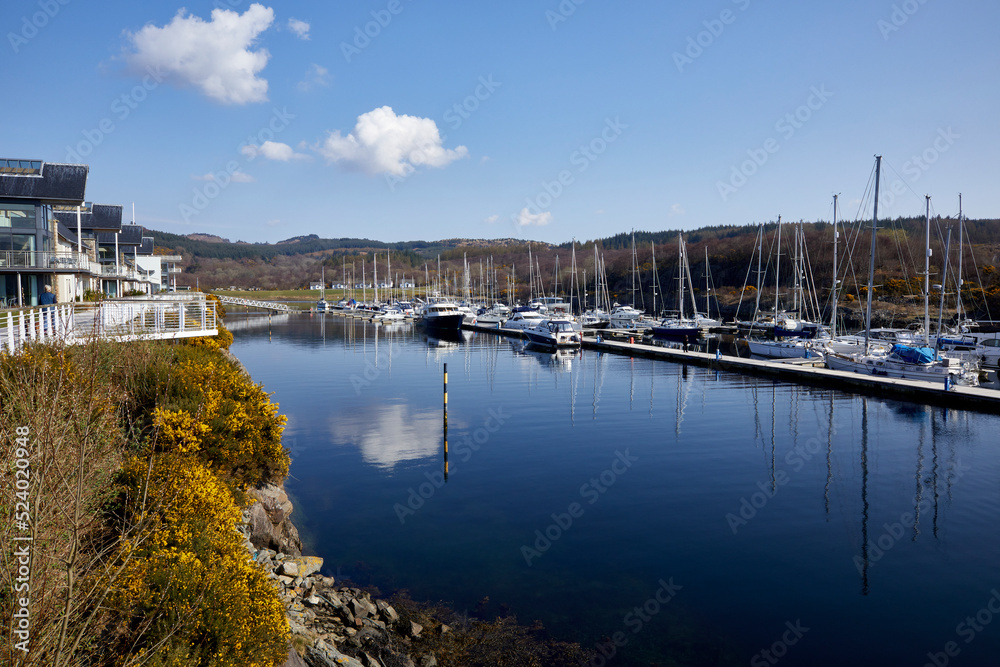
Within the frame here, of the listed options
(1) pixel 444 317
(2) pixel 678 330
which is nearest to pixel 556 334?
(2) pixel 678 330

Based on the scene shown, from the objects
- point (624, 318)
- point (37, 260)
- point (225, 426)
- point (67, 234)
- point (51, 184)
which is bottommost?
point (624, 318)

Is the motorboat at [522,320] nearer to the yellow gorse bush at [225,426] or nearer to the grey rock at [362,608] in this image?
the yellow gorse bush at [225,426]

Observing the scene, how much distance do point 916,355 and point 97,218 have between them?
62.9 m

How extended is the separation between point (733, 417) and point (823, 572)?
589 inches

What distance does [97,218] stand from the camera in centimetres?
5528

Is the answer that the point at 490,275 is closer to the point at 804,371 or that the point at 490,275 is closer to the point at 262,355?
the point at 262,355

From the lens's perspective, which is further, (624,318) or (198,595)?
(624,318)

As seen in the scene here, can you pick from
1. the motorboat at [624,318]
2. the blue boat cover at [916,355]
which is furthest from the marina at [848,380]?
the motorboat at [624,318]

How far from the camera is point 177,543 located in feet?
25.3

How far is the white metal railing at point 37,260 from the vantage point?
3155cm

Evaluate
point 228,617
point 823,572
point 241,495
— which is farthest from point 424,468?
point 228,617

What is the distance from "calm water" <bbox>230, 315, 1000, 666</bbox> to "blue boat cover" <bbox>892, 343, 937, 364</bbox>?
15.0 feet

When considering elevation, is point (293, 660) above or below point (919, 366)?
below

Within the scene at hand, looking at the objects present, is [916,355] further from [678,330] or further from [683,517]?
[678,330]
